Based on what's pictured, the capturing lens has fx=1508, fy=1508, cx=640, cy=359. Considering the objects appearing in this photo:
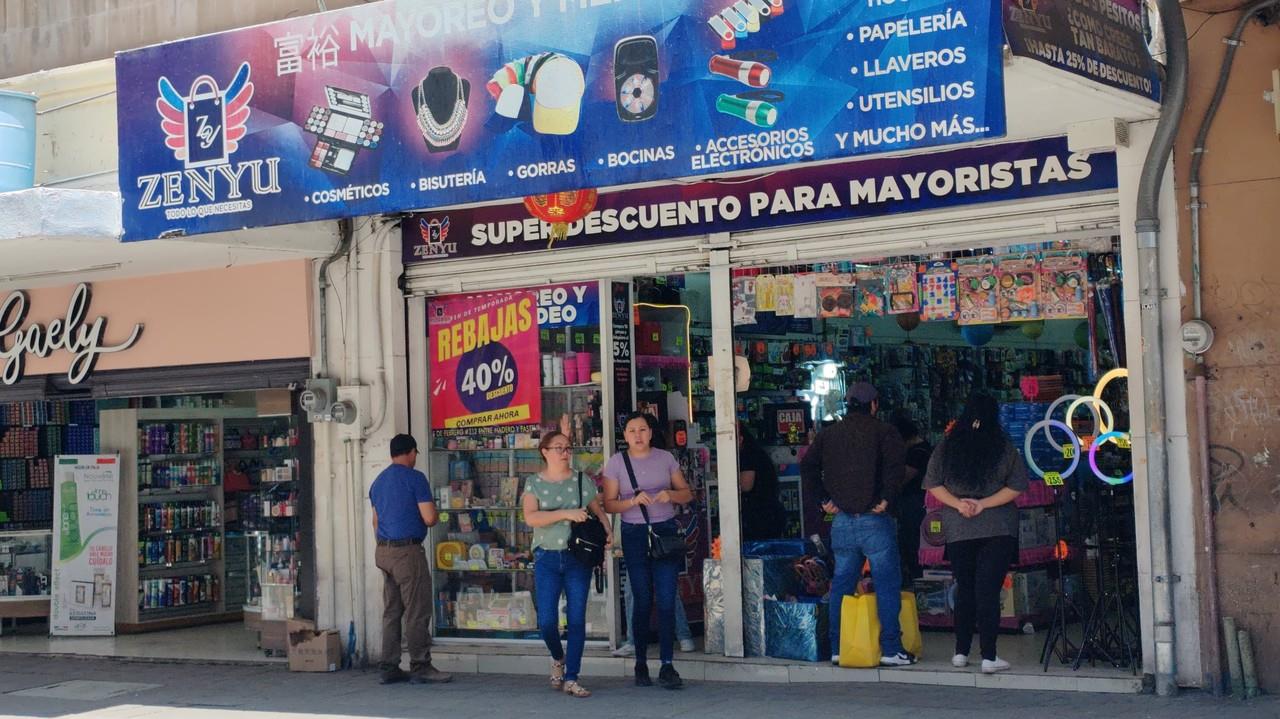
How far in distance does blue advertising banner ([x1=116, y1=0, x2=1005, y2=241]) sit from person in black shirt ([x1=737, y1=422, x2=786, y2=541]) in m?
3.06

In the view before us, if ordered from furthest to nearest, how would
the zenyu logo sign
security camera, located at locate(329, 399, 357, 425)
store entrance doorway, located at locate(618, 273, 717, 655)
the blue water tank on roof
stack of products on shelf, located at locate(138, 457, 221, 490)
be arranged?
stack of products on shelf, located at locate(138, 457, 221, 490)
the zenyu logo sign
the blue water tank on roof
security camera, located at locate(329, 399, 357, 425)
store entrance doorway, located at locate(618, 273, 717, 655)

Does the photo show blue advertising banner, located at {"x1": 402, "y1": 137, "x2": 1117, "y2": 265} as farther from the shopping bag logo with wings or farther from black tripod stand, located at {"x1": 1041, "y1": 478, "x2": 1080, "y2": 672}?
black tripod stand, located at {"x1": 1041, "y1": 478, "x2": 1080, "y2": 672}

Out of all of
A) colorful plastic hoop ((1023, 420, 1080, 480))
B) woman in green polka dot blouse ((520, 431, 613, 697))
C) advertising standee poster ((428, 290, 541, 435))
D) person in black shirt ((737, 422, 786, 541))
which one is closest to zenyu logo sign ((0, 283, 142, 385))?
advertising standee poster ((428, 290, 541, 435))

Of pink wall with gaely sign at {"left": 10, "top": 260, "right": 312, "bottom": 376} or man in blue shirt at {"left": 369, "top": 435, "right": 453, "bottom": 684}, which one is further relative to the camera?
pink wall with gaely sign at {"left": 10, "top": 260, "right": 312, "bottom": 376}

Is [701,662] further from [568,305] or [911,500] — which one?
[568,305]

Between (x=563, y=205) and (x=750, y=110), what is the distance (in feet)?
8.34

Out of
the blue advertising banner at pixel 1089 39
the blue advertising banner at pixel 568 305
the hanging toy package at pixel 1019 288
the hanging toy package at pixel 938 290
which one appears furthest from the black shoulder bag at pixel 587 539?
the blue advertising banner at pixel 1089 39

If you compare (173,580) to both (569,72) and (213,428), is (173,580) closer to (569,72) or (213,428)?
(213,428)

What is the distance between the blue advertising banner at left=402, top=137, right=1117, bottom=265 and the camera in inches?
365

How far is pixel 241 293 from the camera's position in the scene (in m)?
12.4

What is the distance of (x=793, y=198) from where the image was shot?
33.3ft

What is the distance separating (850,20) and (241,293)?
20.8 feet

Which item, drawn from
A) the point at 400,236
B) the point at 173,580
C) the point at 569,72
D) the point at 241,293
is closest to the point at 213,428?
the point at 173,580

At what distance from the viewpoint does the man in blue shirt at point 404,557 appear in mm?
10430
